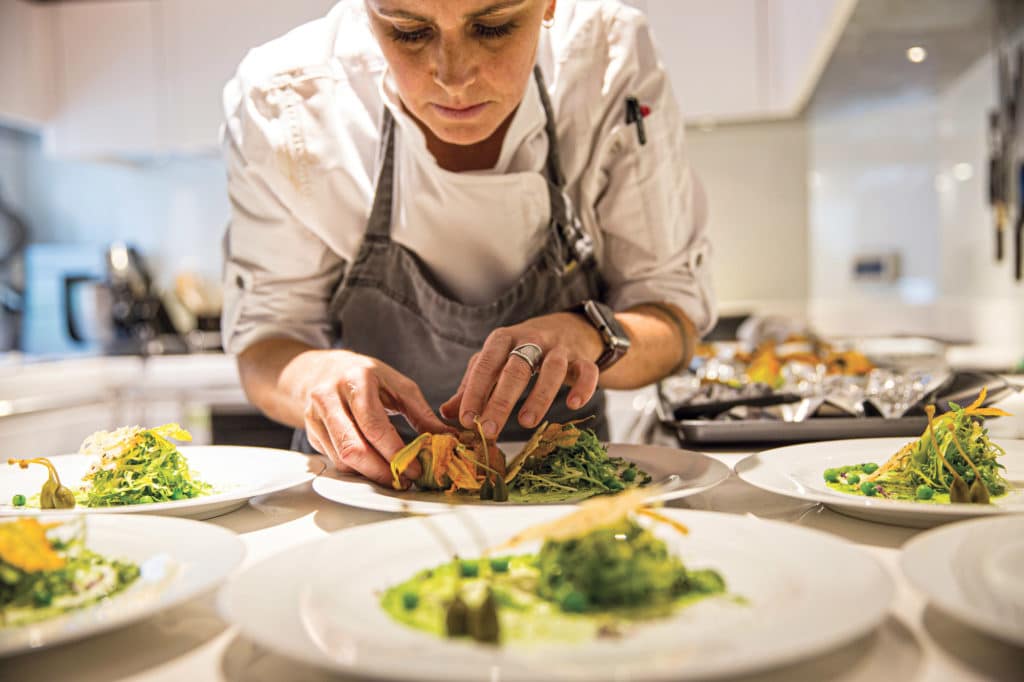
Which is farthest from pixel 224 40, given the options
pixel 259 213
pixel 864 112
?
pixel 259 213

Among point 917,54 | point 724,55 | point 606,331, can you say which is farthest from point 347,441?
point 724,55

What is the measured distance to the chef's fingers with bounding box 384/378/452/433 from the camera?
100 centimetres

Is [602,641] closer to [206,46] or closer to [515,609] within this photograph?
[515,609]

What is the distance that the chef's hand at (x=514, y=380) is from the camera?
957 millimetres

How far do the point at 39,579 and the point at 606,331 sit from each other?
28.6 inches

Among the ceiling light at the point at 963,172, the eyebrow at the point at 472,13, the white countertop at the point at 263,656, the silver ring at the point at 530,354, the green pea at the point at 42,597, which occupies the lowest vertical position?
the white countertop at the point at 263,656

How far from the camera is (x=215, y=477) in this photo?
1.09 meters

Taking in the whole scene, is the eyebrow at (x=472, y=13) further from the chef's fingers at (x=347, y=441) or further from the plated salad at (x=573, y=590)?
the plated salad at (x=573, y=590)

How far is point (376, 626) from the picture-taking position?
543 mm

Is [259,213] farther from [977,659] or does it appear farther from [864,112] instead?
[864,112]

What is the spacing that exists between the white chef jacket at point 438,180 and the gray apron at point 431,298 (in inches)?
0.9

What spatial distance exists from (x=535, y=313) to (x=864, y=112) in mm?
3060

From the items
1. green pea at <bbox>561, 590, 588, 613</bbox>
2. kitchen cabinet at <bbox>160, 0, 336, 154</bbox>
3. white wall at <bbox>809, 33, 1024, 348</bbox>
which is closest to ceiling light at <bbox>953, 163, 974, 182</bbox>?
white wall at <bbox>809, 33, 1024, 348</bbox>

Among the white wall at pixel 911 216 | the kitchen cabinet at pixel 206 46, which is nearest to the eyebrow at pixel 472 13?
the white wall at pixel 911 216
